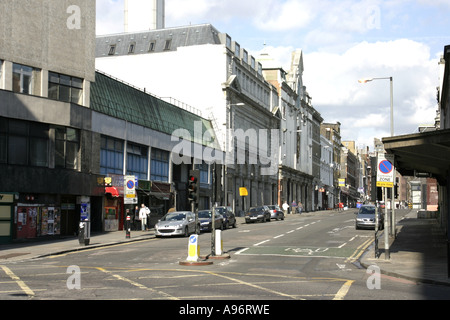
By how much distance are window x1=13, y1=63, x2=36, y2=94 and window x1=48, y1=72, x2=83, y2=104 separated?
1444 millimetres

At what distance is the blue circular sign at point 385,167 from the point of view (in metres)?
23.4

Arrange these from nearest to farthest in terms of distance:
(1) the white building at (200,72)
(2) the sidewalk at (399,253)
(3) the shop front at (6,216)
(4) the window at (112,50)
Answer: (2) the sidewalk at (399,253) < (3) the shop front at (6,216) < (1) the white building at (200,72) < (4) the window at (112,50)

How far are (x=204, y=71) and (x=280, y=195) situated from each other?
30.1m

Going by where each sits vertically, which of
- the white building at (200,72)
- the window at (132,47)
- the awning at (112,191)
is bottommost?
the awning at (112,191)

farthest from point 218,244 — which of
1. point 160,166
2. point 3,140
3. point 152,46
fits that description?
point 152,46

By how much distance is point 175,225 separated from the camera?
35031mm

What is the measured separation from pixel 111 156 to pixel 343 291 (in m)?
30.2

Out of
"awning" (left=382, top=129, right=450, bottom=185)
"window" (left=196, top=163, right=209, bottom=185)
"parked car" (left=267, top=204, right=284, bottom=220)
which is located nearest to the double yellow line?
"awning" (left=382, top=129, right=450, bottom=185)

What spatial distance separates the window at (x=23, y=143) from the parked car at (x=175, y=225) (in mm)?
7558

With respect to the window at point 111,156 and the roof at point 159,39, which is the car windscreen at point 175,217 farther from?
the roof at point 159,39

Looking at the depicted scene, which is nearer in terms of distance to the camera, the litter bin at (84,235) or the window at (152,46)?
the litter bin at (84,235)

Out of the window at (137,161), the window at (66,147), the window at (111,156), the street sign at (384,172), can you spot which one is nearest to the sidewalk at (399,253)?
the street sign at (384,172)
